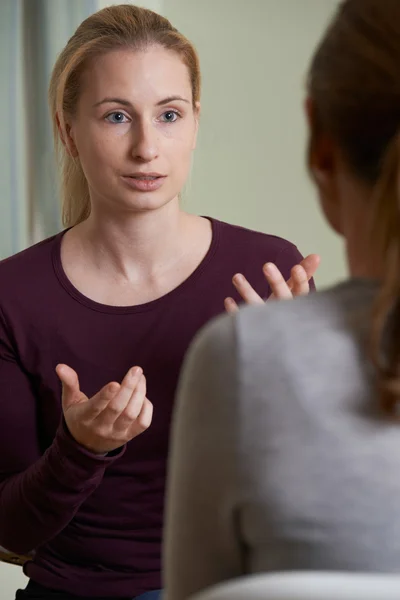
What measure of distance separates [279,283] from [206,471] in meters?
0.55

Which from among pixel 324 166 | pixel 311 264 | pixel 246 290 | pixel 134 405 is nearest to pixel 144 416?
pixel 134 405

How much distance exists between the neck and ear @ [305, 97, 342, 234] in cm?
75

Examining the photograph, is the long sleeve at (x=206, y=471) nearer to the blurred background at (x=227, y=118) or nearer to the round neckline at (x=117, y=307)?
the round neckline at (x=117, y=307)

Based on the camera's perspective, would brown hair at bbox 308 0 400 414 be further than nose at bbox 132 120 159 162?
No

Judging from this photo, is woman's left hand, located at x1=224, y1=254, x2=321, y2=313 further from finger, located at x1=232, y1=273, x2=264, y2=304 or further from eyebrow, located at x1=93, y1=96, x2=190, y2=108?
eyebrow, located at x1=93, y1=96, x2=190, y2=108

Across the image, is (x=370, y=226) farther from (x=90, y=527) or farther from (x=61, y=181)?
(x=61, y=181)

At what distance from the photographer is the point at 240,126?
277 centimetres

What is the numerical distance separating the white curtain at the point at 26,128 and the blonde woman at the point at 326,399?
6.59 feet

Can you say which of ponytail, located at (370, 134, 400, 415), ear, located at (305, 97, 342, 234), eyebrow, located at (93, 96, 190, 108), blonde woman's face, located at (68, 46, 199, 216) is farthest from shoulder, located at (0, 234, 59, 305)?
ponytail, located at (370, 134, 400, 415)

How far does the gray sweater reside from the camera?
620 mm

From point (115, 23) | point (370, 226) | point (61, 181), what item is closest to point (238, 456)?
point (370, 226)

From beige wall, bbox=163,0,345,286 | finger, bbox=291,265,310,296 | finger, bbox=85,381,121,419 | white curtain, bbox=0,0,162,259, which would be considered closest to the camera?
finger, bbox=85,381,121,419

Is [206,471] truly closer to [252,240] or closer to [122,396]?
[122,396]

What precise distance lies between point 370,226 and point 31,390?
93cm
